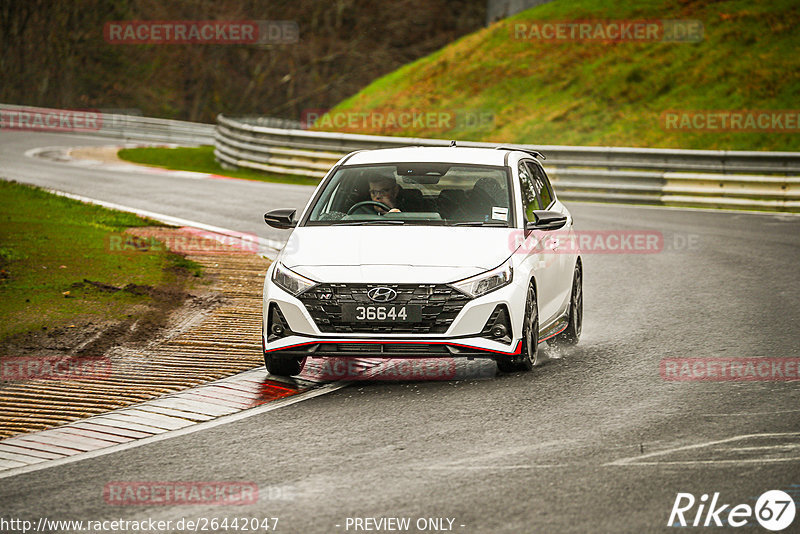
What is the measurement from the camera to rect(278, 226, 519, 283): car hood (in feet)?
27.5

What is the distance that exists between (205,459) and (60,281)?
6.25 m

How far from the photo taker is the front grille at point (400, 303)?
8.30 m

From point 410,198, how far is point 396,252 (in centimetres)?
121

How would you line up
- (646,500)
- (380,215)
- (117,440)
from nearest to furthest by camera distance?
(646,500) → (117,440) → (380,215)

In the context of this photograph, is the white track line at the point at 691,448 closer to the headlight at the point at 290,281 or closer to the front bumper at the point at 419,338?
the front bumper at the point at 419,338

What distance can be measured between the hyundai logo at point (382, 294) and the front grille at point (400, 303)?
2 cm

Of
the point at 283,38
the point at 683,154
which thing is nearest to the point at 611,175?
the point at 683,154

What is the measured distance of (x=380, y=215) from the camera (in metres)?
9.47

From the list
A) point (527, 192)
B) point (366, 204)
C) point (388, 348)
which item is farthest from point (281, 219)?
point (527, 192)

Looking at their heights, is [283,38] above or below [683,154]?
above

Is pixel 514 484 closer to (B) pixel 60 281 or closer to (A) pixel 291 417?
(A) pixel 291 417

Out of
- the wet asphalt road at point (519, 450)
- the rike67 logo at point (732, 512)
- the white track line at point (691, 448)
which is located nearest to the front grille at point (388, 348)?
the wet asphalt road at point (519, 450)

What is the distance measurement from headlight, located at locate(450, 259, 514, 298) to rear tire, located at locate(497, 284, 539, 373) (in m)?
0.30

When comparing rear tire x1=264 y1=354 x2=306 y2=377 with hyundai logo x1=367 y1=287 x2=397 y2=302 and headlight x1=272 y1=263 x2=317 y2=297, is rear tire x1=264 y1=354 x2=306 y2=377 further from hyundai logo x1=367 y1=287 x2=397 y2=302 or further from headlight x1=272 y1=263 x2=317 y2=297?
hyundai logo x1=367 y1=287 x2=397 y2=302
